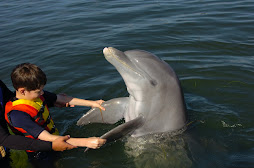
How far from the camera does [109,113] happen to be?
17.3ft

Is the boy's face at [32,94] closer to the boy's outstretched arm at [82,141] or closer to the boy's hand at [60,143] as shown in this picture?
the boy's outstretched arm at [82,141]

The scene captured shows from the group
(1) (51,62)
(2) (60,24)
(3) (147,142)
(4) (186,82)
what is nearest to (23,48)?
(1) (51,62)

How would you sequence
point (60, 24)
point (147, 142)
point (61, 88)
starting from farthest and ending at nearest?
point (60, 24)
point (61, 88)
point (147, 142)

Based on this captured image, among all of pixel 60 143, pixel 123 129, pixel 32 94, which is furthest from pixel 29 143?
pixel 123 129

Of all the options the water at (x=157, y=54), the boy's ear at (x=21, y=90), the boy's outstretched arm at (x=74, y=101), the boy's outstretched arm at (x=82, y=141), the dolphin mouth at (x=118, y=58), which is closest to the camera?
the boy's outstretched arm at (x=82, y=141)

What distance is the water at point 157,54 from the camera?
471 cm

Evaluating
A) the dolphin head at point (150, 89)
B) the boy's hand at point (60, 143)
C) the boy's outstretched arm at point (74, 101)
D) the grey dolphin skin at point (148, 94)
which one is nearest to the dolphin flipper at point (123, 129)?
the grey dolphin skin at point (148, 94)

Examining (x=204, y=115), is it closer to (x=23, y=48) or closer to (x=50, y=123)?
(x=50, y=123)

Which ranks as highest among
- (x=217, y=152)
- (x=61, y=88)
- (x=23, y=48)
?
(x=23, y=48)

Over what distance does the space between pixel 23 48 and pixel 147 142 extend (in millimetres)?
6622

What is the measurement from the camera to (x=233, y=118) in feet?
18.3

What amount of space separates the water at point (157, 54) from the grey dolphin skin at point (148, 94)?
0.33 m

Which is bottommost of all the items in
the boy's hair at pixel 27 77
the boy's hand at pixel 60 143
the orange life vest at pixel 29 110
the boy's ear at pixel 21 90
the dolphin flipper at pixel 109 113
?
the dolphin flipper at pixel 109 113

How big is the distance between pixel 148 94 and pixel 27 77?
181cm
